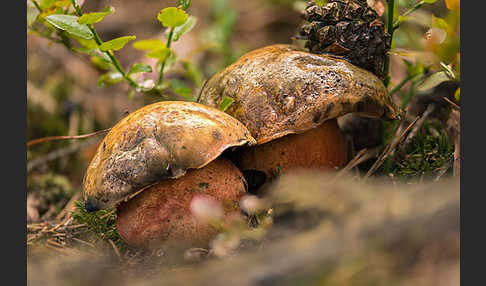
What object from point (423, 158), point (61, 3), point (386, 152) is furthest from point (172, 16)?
point (423, 158)

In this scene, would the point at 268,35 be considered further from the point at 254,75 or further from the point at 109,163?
the point at 109,163

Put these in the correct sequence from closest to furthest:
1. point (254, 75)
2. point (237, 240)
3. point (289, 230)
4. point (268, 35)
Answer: point (289, 230)
point (237, 240)
point (254, 75)
point (268, 35)

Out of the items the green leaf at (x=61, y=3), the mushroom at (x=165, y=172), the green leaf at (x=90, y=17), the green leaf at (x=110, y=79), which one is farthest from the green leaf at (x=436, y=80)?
the green leaf at (x=61, y=3)

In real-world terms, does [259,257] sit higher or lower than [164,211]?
higher

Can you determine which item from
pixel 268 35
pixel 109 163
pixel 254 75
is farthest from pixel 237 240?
pixel 268 35

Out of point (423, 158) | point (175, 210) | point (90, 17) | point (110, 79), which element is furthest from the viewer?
point (110, 79)

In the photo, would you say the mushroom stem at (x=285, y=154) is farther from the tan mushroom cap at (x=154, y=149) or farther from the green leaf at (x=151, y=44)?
the green leaf at (x=151, y=44)

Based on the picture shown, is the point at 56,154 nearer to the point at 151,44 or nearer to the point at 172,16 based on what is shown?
the point at 151,44
